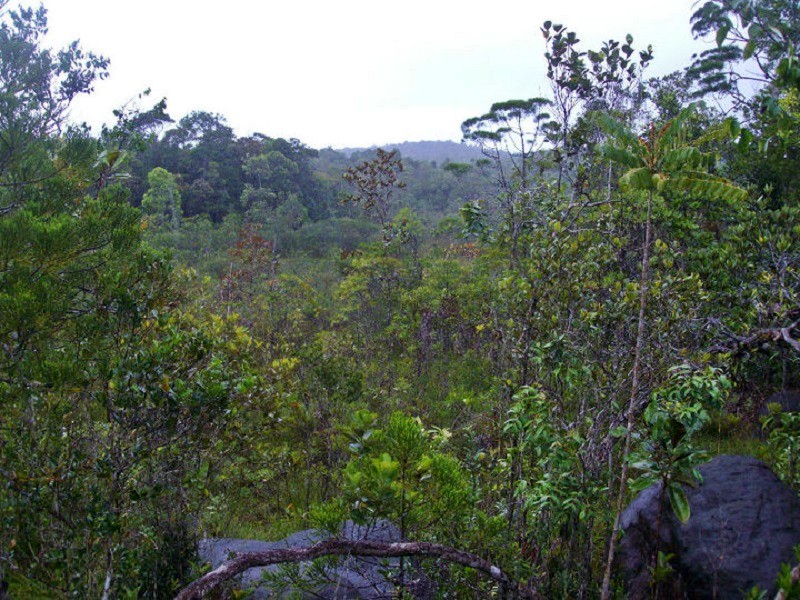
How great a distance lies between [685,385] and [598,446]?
68 centimetres

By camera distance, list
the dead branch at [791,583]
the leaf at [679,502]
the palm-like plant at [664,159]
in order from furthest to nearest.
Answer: the leaf at [679,502]
the palm-like plant at [664,159]
the dead branch at [791,583]

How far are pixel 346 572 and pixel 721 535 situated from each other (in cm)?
192

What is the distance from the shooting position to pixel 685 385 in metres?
2.28

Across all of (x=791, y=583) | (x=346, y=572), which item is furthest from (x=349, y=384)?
(x=791, y=583)

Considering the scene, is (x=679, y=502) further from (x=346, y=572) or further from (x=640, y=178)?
(x=346, y=572)

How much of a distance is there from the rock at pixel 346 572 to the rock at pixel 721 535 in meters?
1.26

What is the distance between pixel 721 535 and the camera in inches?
113

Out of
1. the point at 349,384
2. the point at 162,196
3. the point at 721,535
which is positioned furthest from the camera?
the point at 162,196

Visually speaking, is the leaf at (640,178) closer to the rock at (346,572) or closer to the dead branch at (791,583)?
the dead branch at (791,583)

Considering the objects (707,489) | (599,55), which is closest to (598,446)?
(707,489)

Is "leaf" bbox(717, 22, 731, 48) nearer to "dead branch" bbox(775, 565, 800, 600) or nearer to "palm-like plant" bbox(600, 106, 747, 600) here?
"palm-like plant" bbox(600, 106, 747, 600)

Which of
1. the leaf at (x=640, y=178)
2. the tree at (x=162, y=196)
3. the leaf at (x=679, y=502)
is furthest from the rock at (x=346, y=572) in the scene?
the tree at (x=162, y=196)

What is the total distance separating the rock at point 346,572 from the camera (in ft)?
8.36

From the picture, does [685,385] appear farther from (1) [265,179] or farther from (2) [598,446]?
(1) [265,179]
